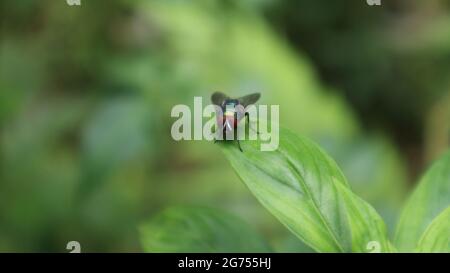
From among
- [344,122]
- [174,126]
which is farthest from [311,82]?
[174,126]

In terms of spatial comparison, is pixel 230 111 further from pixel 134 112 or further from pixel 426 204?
pixel 134 112

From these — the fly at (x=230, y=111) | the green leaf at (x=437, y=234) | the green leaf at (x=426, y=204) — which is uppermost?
the fly at (x=230, y=111)

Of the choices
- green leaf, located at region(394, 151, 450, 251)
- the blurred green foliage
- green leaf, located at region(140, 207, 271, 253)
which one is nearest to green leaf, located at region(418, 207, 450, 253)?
green leaf, located at region(394, 151, 450, 251)

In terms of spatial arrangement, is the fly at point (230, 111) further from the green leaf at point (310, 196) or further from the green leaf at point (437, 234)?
the green leaf at point (437, 234)

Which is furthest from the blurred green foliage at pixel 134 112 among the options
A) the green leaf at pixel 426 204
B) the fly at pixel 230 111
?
the green leaf at pixel 426 204

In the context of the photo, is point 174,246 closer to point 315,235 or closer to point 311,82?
point 315,235

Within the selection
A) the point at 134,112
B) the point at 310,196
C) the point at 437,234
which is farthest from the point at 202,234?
the point at 134,112
